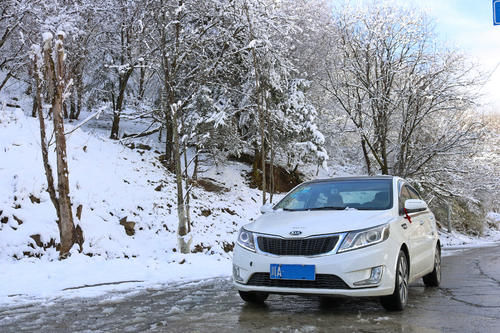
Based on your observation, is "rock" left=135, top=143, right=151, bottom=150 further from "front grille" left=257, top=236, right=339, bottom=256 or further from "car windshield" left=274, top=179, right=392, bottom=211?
"front grille" left=257, top=236, right=339, bottom=256

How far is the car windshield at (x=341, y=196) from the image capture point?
607cm

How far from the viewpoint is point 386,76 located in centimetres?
2098

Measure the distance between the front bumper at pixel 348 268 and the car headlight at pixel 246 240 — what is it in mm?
239

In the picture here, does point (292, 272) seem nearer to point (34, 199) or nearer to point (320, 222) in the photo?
point (320, 222)

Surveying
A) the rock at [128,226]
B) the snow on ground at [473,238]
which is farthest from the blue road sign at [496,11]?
the snow on ground at [473,238]

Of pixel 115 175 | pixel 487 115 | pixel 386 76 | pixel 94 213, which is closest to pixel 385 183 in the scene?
pixel 94 213

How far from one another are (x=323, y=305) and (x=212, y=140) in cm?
1342

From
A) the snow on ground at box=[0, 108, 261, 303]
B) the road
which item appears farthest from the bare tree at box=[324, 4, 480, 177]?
the road

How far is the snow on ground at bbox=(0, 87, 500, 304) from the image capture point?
8711 mm

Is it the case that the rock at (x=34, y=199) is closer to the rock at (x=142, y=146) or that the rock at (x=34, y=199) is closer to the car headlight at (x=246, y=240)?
the car headlight at (x=246, y=240)

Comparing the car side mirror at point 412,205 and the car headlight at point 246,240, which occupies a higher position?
the car side mirror at point 412,205

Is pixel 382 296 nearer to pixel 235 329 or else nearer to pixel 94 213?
pixel 235 329

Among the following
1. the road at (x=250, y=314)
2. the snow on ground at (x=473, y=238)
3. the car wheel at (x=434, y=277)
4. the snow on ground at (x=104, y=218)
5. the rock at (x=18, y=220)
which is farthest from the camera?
the snow on ground at (x=473, y=238)

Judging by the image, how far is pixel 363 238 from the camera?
5141 mm
